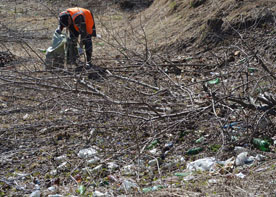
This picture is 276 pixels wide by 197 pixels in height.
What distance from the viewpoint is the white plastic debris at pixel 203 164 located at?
99.8 inches

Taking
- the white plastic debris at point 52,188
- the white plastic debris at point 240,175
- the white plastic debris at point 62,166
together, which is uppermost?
the white plastic debris at point 240,175

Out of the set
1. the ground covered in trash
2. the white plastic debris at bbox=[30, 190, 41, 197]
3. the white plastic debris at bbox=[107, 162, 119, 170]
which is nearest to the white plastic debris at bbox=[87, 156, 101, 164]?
the ground covered in trash

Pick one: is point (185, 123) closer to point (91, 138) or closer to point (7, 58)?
point (91, 138)

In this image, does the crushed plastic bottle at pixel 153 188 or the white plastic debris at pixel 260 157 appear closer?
the crushed plastic bottle at pixel 153 188

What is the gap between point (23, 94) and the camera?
422 cm

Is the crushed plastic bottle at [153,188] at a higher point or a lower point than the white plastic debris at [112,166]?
higher

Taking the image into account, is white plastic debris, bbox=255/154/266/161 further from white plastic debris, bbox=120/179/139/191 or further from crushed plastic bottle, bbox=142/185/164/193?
white plastic debris, bbox=120/179/139/191

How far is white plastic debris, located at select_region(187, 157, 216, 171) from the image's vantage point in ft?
8.32

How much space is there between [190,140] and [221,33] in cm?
304

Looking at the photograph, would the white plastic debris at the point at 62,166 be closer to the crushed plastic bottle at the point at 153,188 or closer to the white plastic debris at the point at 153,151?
the white plastic debris at the point at 153,151

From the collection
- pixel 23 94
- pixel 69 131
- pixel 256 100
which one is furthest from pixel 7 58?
pixel 256 100

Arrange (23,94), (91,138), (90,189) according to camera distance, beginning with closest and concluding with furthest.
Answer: (90,189) < (91,138) < (23,94)

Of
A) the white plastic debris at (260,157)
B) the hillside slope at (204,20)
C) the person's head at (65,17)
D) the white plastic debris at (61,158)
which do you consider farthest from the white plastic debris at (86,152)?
the person's head at (65,17)

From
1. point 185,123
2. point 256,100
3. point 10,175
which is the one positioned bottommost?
point 10,175
